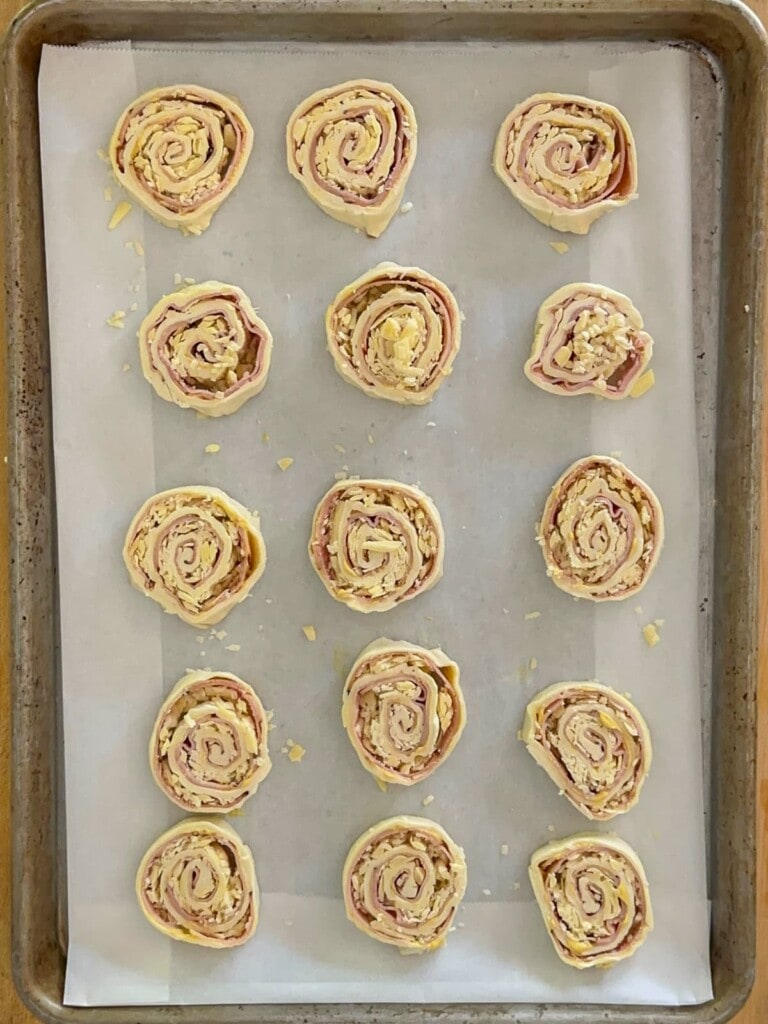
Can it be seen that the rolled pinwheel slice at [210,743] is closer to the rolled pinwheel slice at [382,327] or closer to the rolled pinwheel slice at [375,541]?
the rolled pinwheel slice at [375,541]

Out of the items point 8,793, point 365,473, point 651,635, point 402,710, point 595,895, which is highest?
point 365,473

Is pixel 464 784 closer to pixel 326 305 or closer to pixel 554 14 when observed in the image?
pixel 326 305

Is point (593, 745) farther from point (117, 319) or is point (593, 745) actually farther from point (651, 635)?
point (117, 319)

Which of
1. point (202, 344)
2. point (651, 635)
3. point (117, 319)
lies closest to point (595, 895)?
point (651, 635)

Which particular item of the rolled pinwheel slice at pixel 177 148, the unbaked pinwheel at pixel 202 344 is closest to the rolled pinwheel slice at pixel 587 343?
the unbaked pinwheel at pixel 202 344

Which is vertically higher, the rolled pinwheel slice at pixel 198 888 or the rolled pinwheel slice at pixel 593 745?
the rolled pinwheel slice at pixel 593 745

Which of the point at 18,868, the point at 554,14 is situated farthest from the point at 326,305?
the point at 18,868
